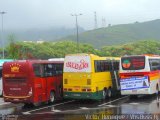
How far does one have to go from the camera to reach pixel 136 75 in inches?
951

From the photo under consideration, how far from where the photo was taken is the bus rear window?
79.3 ft

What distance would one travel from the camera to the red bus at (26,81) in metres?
20.9

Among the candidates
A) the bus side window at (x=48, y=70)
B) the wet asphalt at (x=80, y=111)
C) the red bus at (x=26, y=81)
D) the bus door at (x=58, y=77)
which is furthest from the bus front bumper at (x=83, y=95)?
the bus side window at (x=48, y=70)

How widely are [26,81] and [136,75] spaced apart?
706cm

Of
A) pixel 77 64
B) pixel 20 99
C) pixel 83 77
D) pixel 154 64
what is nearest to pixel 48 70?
pixel 77 64

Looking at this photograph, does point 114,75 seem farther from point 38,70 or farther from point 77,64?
point 38,70

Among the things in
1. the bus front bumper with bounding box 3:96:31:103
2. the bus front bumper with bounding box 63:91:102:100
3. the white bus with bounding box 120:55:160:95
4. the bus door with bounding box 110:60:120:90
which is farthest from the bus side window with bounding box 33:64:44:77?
the bus door with bounding box 110:60:120:90

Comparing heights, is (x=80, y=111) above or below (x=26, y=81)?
below

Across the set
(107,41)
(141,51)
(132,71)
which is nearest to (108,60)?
(132,71)

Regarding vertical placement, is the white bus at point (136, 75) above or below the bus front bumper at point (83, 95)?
above

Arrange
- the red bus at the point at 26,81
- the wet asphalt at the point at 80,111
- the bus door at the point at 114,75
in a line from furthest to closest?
the bus door at the point at 114,75 < the red bus at the point at 26,81 < the wet asphalt at the point at 80,111

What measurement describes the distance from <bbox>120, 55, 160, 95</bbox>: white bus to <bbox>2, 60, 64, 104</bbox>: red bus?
16.2 ft

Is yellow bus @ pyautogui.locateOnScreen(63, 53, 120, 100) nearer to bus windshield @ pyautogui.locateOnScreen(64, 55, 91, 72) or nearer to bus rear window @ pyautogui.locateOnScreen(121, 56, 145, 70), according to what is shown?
bus windshield @ pyautogui.locateOnScreen(64, 55, 91, 72)

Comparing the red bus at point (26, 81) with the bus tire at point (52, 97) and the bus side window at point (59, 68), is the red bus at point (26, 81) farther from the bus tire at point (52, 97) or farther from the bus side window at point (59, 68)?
the bus side window at point (59, 68)
